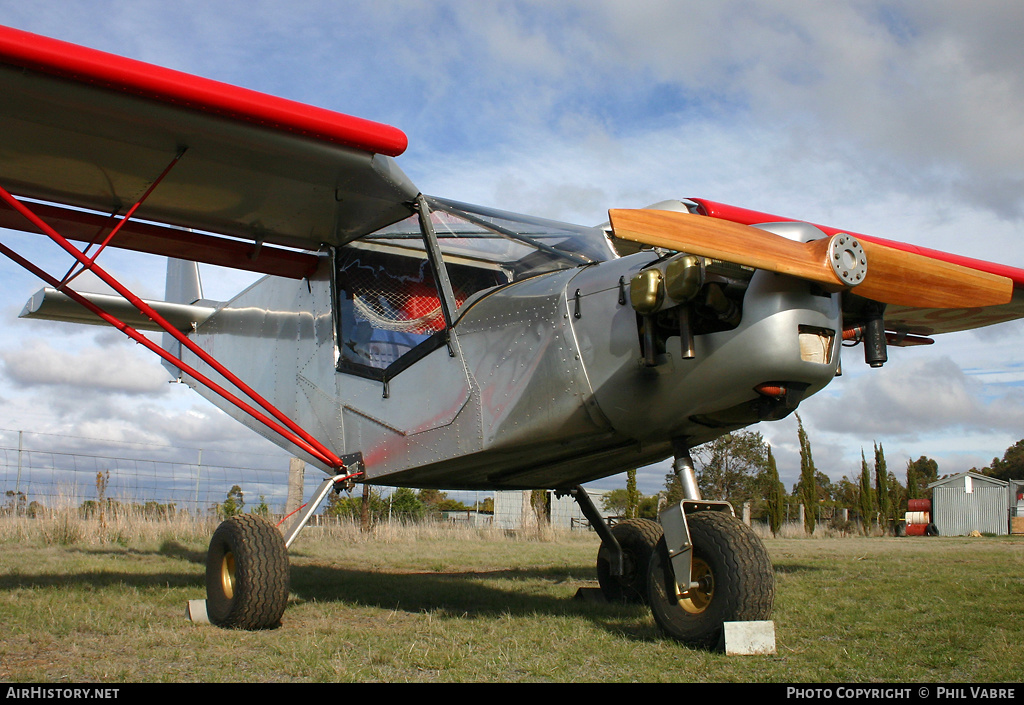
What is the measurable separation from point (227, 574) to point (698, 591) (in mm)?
3240

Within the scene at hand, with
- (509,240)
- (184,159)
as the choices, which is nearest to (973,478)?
(509,240)

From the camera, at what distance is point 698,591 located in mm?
4082

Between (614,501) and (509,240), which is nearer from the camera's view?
(509,240)

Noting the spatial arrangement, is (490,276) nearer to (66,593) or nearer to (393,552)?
(66,593)

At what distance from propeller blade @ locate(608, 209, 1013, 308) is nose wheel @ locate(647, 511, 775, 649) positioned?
1.31 metres

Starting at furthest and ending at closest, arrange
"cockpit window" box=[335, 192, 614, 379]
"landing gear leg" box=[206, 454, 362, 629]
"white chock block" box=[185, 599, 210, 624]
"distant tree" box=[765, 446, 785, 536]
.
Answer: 1. "distant tree" box=[765, 446, 785, 536]
2. "cockpit window" box=[335, 192, 614, 379]
3. "white chock block" box=[185, 599, 210, 624]
4. "landing gear leg" box=[206, 454, 362, 629]

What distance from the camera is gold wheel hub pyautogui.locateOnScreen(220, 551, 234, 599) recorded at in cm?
529

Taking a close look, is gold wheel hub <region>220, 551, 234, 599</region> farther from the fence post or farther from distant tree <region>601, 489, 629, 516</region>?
distant tree <region>601, 489, 629, 516</region>

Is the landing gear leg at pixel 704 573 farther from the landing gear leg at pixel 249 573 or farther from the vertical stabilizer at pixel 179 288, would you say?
the vertical stabilizer at pixel 179 288

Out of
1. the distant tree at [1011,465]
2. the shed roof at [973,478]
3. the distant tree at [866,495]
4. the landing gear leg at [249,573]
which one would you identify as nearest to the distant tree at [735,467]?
the distant tree at [866,495]

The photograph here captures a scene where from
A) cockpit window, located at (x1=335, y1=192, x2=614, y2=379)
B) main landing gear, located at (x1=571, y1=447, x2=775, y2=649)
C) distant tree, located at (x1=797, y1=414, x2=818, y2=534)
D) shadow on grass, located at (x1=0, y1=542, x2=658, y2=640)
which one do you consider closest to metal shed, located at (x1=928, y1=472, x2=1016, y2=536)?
distant tree, located at (x1=797, y1=414, x2=818, y2=534)

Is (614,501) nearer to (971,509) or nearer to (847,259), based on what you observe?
(971,509)

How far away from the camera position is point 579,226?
18.8 ft

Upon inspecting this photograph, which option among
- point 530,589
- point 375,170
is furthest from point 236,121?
point 530,589
